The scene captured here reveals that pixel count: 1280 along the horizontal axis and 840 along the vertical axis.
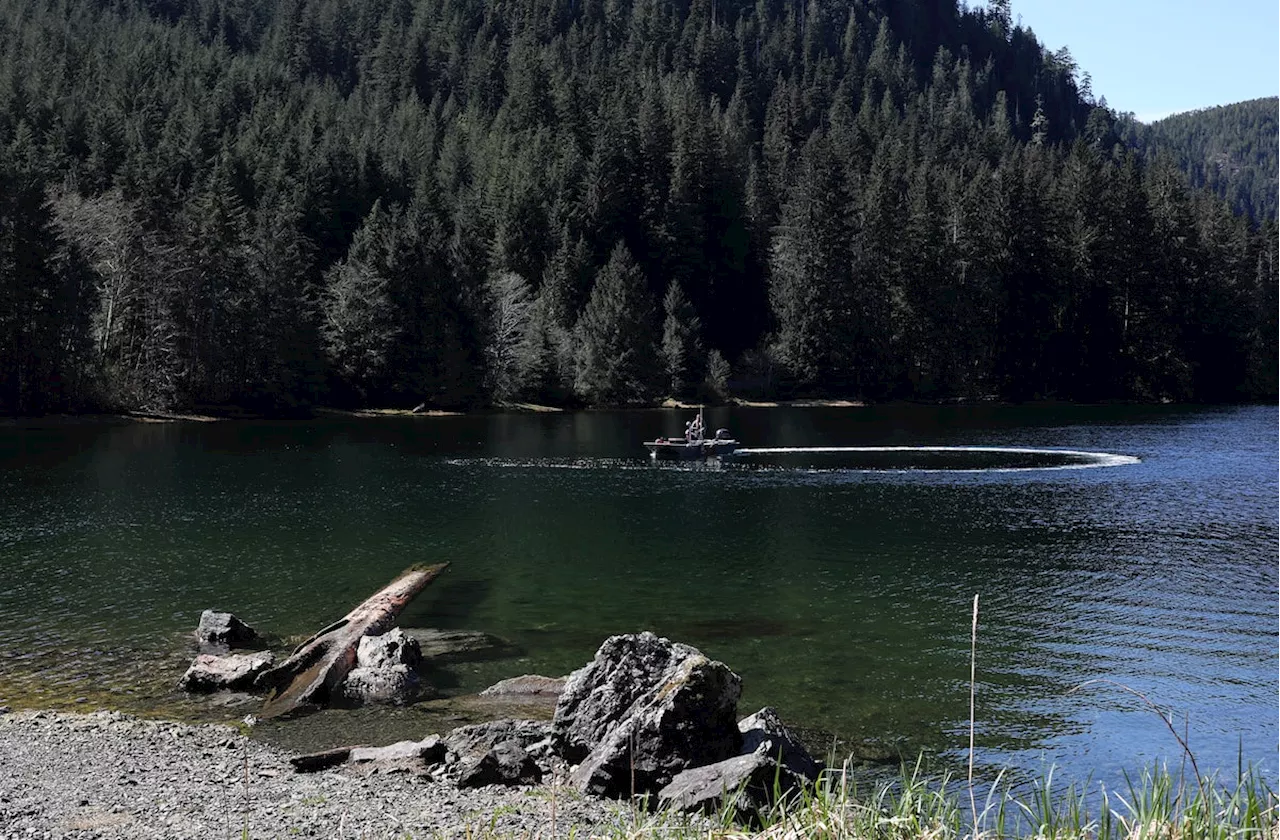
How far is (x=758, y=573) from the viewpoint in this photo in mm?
30562

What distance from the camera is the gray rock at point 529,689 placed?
18.3 meters

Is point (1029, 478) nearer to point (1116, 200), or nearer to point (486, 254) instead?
point (486, 254)

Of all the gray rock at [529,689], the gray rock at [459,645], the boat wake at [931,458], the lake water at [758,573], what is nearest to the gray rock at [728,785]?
the lake water at [758,573]

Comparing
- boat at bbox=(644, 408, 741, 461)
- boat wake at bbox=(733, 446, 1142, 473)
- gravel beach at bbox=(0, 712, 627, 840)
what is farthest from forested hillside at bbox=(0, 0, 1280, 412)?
gravel beach at bbox=(0, 712, 627, 840)

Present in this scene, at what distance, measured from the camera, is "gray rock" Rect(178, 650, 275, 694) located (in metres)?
19.1

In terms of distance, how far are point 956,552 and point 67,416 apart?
216 ft

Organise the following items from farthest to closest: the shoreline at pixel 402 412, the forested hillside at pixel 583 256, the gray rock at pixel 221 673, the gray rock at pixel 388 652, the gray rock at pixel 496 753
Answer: the forested hillside at pixel 583 256 → the shoreline at pixel 402 412 → the gray rock at pixel 388 652 → the gray rock at pixel 221 673 → the gray rock at pixel 496 753

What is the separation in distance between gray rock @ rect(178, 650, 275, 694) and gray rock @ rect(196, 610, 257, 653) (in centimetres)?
216

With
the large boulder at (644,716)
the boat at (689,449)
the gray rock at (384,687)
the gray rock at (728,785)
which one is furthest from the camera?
the boat at (689,449)

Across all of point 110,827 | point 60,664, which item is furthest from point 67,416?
point 110,827

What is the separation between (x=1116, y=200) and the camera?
5246 inches

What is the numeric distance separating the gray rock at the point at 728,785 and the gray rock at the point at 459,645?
31.2 ft

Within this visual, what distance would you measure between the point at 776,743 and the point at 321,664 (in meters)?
9.62

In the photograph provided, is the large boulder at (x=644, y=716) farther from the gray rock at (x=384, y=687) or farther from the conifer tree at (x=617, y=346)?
the conifer tree at (x=617, y=346)
